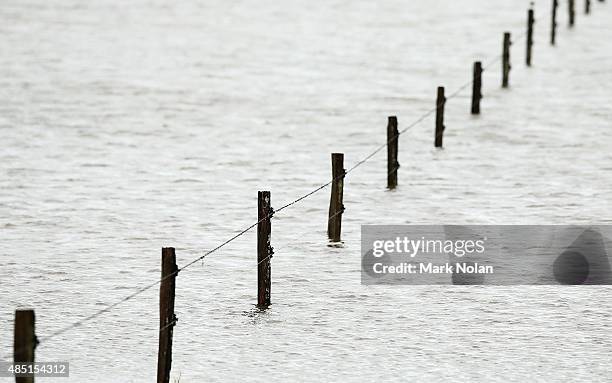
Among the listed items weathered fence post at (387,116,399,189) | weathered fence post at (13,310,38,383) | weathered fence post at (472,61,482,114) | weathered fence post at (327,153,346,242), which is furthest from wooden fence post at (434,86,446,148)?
weathered fence post at (13,310,38,383)

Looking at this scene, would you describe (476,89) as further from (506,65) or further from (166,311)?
(166,311)

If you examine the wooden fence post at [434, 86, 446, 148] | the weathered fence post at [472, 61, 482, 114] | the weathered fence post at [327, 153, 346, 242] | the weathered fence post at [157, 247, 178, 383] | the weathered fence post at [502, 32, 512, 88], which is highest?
the weathered fence post at [502, 32, 512, 88]

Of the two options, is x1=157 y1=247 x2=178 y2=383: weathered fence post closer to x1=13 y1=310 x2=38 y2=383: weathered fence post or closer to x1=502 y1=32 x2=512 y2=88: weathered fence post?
x1=13 y1=310 x2=38 y2=383: weathered fence post

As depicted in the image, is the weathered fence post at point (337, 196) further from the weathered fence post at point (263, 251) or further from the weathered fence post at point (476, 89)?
the weathered fence post at point (476, 89)

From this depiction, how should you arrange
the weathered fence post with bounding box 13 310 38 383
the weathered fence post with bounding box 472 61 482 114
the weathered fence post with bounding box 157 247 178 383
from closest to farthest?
the weathered fence post with bounding box 13 310 38 383 → the weathered fence post with bounding box 157 247 178 383 → the weathered fence post with bounding box 472 61 482 114

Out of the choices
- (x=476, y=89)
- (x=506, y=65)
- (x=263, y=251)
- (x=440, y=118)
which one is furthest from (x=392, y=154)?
(x=506, y=65)

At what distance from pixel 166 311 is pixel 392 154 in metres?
8.09

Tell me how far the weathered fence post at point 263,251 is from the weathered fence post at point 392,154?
5574mm

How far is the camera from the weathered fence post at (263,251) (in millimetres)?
10562

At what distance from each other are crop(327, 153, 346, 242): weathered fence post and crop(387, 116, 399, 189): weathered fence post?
9.76ft

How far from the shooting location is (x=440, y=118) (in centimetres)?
1897

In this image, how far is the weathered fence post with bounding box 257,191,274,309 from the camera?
10562 millimetres

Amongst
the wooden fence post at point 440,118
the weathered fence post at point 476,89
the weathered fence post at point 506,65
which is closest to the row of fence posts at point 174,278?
the wooden fence post at point 440,118

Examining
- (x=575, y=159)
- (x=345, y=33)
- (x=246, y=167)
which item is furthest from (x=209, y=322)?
(x=345, y=33)
